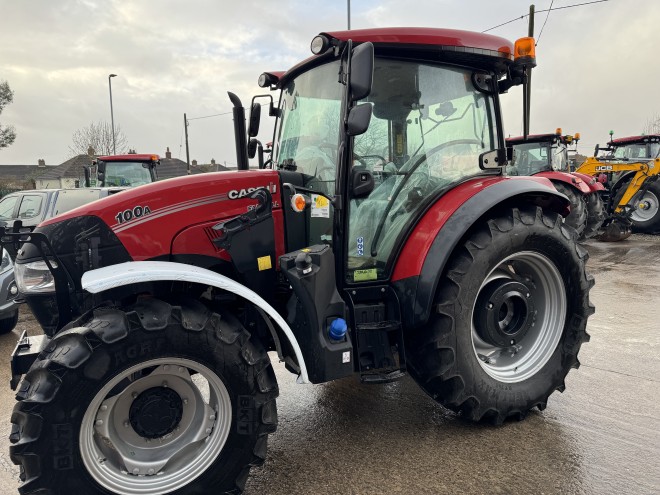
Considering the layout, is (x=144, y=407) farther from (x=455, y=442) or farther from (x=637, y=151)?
(x=637, y=151)

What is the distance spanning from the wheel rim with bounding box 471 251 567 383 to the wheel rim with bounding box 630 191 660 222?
1107cm

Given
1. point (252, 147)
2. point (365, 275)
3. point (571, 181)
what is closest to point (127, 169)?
point (252, 147)

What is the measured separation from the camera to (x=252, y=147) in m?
3.92

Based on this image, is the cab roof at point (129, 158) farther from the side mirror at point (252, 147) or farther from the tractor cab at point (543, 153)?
the side mirror at point (252, 147)

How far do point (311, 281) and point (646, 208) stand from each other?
13.1 meters

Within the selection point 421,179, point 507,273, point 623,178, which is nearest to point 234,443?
point 421,179

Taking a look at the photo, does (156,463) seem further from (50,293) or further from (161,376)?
(50,293)

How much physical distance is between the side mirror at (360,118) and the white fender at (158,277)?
3.19 ft

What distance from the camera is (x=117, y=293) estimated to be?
96.4 inches

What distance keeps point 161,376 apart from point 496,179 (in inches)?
91.4

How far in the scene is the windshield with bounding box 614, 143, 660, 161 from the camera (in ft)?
43.6

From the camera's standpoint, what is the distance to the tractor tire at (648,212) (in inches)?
488

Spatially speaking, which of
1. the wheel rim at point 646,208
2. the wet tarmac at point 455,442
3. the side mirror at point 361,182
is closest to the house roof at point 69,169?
the wheel rim at point 646,208

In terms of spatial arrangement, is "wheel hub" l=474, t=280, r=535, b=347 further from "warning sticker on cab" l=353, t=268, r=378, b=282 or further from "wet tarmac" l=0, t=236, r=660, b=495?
"warning sticker on cab" l=353, t=268, r=378, b=282
